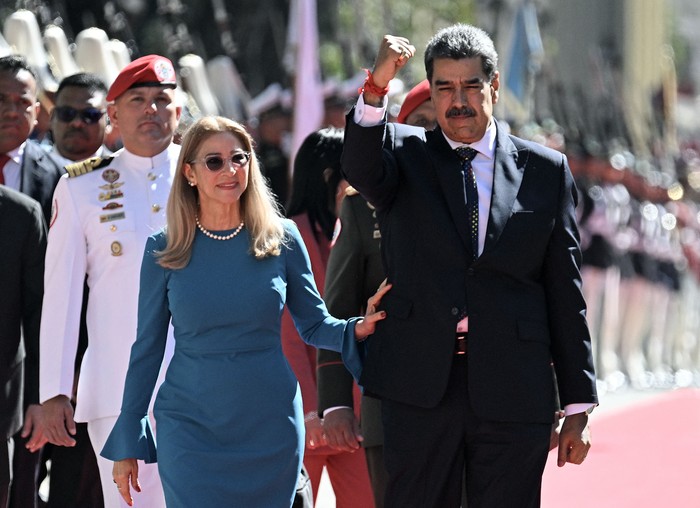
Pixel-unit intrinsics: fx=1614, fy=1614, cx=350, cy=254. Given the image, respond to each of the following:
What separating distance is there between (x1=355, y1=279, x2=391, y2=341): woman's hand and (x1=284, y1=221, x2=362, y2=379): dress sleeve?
0.12 ft

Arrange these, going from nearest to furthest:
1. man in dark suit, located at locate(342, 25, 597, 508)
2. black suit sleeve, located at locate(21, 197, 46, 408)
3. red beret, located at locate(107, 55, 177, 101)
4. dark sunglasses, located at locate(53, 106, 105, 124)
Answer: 1. man in dark suit, located at locate(342, 25, 597, 508)
2. red beret, located at locate(107, 55, 177, 101)
3. black suit sleeve, located at locate(21, 197, 46, 408)
4. dark sunglasses, located at locate(53, 106, 105, 124)

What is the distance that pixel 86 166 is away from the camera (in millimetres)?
5684

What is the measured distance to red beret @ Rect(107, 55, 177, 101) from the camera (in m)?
5.64

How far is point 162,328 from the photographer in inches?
Result: 182

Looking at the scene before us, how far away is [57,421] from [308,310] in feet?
3.93

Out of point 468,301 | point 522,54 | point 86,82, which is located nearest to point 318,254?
point 86,82

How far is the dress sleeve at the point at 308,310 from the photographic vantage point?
4672mm

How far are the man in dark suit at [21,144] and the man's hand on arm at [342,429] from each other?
5.86 ft

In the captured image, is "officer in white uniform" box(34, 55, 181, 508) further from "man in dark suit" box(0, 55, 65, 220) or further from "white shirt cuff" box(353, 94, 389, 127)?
"white shirt cuff" box(353, 94, 389, 127)

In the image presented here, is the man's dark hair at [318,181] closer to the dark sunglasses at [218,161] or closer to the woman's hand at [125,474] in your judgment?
the dark sunglasses at [218,161]

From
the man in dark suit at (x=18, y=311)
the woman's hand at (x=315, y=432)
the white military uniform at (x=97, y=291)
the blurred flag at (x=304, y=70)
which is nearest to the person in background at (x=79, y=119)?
the man in dark suit at (x=18, y=311)

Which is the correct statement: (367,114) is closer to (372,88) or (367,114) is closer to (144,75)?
(372,88)

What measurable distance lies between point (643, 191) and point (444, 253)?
508 inches

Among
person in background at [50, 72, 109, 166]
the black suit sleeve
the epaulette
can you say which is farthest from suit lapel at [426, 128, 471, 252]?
person in background at [50, 72, 109, 166]
